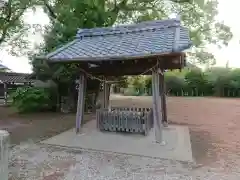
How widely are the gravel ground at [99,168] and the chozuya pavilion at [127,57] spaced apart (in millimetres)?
1641

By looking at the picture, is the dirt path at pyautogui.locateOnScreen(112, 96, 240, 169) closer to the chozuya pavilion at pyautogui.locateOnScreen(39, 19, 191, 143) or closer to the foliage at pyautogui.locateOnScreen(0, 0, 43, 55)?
the chozuya pavilion at pyautogui.locateOnScreen(39, 19, 191, 143)

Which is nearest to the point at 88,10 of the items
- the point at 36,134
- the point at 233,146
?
the point at 36,134

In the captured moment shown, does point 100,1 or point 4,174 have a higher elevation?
point 100,1

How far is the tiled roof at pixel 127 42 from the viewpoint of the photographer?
5.82 m

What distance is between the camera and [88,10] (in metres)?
11.8

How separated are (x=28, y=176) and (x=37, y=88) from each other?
9922 millimetres

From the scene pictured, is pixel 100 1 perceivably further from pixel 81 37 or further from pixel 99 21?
pixel 81 37

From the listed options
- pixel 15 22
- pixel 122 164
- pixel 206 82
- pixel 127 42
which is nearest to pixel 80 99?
pixel 127 42

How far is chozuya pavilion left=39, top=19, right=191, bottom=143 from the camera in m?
6.21

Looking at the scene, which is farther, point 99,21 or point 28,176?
point 99,21

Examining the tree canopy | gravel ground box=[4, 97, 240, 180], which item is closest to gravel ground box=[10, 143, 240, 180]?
gravel ground box=[4, 97, 240, 180]

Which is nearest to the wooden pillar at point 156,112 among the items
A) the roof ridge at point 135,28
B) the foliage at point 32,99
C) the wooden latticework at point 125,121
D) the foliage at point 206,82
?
the wooden latticework at point 125,121

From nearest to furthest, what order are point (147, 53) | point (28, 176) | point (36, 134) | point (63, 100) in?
point (28, 176) < point (147, 53) < point (36, 134) < point (63, 100)

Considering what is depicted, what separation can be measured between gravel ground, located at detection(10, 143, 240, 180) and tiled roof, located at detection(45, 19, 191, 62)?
2497 millimetres
